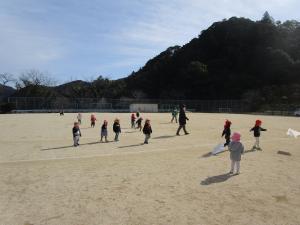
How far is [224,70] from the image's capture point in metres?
94.9

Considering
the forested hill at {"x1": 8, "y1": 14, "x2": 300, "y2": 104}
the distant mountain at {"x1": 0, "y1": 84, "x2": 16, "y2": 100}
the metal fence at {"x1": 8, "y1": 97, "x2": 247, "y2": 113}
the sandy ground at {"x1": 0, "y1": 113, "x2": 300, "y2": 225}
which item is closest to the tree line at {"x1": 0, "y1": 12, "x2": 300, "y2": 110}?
the forested hill at {"x1": 8, "y1": 14, "x2": 300, "y2": 104}

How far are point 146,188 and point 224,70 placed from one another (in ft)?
291

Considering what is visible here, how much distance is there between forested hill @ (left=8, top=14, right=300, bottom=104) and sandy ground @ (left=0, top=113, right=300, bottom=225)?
6800 centimetres

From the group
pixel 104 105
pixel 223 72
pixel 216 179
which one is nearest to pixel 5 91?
pixel 104 105

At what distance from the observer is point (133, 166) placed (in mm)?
12016

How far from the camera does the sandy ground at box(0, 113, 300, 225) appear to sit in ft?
23.5

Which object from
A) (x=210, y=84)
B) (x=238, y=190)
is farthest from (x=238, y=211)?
(x=210, y=84)

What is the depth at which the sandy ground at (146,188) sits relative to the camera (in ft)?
23.5

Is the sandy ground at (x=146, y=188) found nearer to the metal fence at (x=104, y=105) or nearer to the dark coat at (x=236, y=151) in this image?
the dark coat at (x=236, y=151)

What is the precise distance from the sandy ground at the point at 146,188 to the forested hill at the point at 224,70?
6800 centimetres

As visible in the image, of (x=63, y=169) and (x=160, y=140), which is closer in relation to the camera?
(x=63, y=169)

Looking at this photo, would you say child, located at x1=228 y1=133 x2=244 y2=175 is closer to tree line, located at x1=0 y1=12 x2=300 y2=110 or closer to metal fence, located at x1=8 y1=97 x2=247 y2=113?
metal fence, located at x1=8 y1=97 x2=247 y2=113

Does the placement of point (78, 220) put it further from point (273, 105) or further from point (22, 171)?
point (273, 105)

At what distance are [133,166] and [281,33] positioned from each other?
91.9 metres
